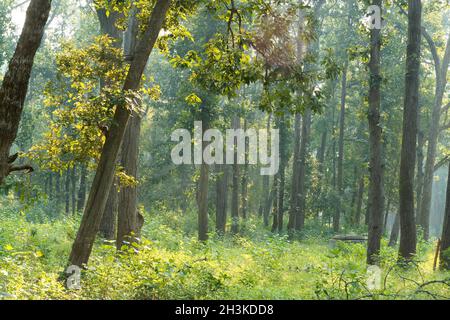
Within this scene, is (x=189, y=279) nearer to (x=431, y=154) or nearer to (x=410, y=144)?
(x=410, y=144)

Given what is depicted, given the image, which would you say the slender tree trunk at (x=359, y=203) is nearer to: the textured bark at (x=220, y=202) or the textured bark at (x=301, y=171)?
the textured bark at (x=301, y=171)

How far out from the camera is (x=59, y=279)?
33.7 ft

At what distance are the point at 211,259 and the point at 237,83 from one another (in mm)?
4234

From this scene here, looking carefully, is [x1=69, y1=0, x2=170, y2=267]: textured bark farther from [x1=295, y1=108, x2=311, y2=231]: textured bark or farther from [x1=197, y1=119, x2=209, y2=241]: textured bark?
[x1=295, y1=108, x2=311, y2=231]: textured bark

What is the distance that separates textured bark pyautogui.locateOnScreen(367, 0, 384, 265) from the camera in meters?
16.0

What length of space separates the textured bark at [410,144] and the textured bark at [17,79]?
1081 cm

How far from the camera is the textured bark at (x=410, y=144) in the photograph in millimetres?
16219

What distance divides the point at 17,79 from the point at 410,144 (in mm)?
11340

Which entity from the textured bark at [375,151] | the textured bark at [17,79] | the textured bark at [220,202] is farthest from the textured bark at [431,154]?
the textured bark at [17,79]

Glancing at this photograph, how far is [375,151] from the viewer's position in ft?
54.3

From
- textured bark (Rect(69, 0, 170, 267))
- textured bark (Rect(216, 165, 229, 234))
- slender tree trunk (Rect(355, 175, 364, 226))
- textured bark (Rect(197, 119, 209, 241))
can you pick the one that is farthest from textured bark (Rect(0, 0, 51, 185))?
slender tree trunk (Rect(355, 175, 364, 226))

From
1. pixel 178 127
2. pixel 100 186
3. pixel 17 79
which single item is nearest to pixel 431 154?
pixel 178 127
